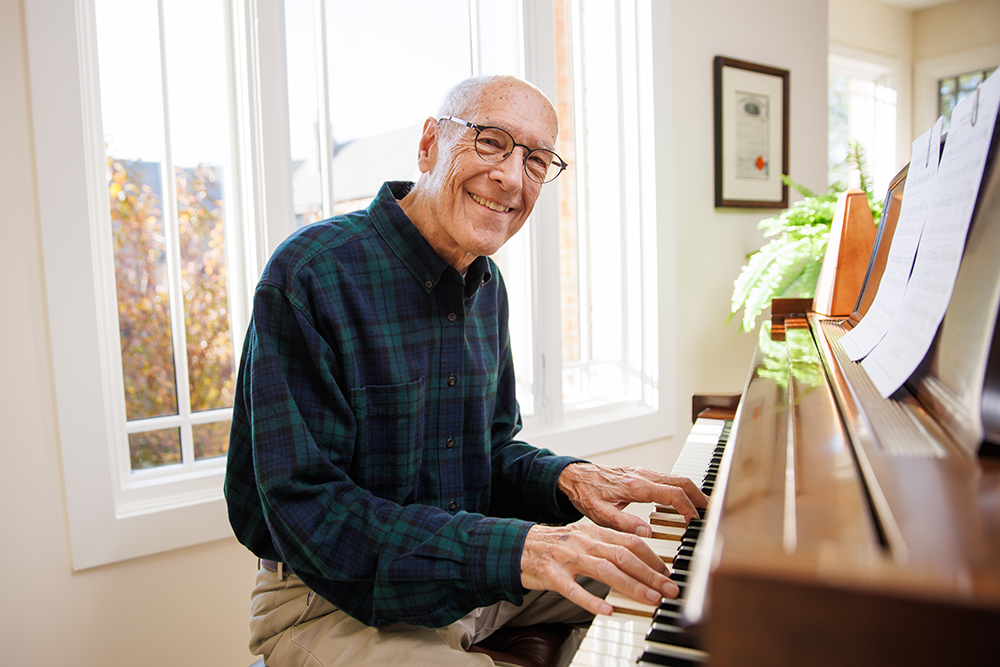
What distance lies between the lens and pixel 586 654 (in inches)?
26.2

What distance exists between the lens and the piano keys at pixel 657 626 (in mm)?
582

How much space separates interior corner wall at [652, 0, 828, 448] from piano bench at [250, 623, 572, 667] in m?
1.76

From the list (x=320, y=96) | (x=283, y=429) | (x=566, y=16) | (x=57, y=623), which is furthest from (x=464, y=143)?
(x=566, y=16)

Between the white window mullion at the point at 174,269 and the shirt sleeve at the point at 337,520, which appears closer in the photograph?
the shirt sleeve at the point at 337,520

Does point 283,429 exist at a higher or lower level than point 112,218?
lower

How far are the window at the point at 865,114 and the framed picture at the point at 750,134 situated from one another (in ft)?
5.73

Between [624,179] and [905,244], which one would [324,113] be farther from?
[905,244]

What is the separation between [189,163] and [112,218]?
25 cm

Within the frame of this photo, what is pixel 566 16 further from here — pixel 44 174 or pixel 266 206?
pixel 44 174

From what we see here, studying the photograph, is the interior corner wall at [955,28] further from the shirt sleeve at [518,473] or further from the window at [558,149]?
the shirt sleeve at [518,473]

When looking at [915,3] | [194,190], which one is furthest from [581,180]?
[915,3]

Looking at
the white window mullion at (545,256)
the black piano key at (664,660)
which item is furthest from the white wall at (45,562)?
the black piano key at (664,660)

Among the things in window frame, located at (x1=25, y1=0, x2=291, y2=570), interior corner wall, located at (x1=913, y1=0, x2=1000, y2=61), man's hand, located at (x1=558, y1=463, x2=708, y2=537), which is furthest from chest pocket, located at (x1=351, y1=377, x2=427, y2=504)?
interior corner wall, located at (x1=913, y1=0, x2=1000, y2=61)

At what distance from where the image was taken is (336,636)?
1003 millimetres
